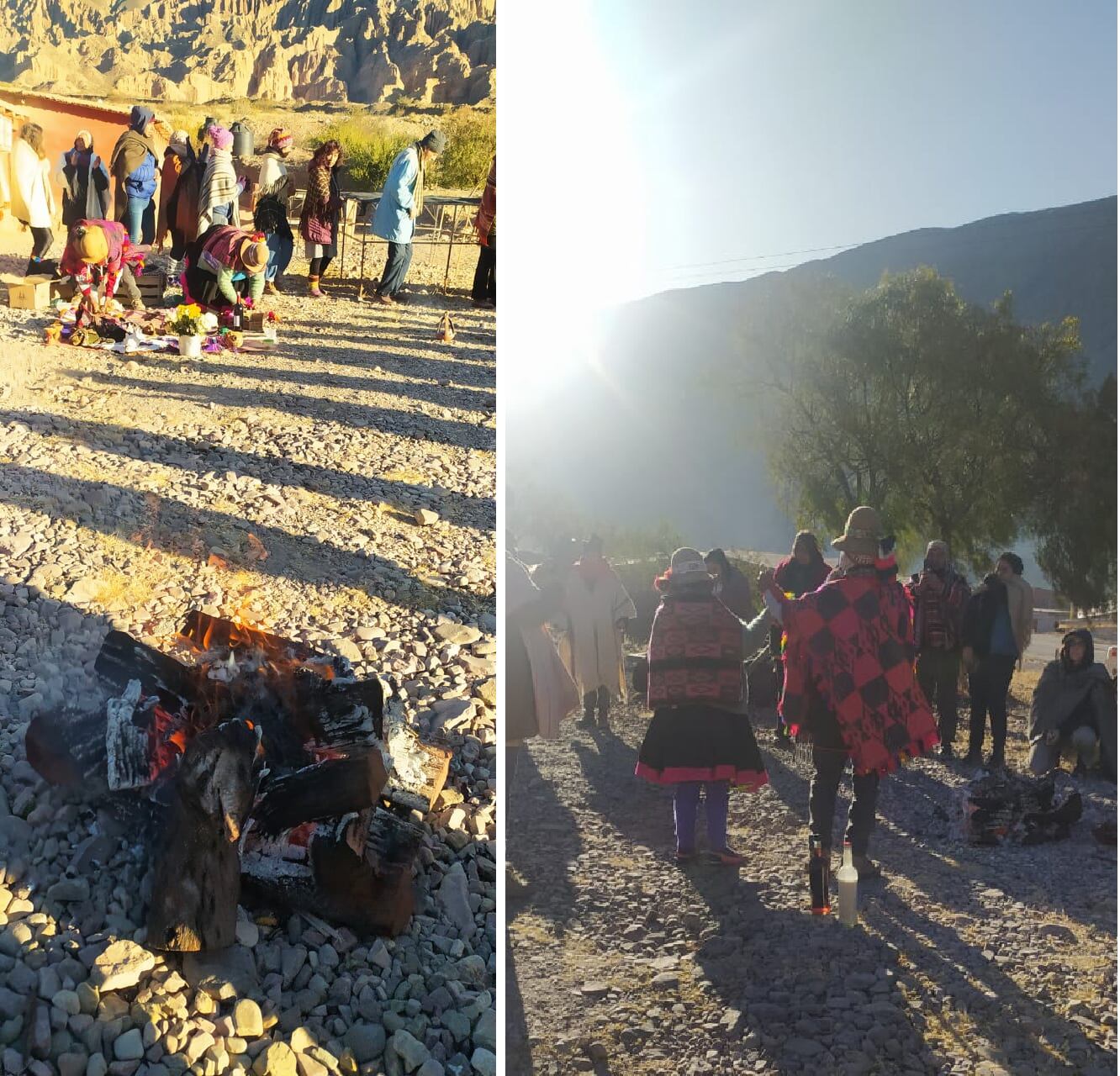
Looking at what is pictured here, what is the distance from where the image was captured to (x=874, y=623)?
1448 mm

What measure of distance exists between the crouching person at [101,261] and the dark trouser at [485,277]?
2063mm

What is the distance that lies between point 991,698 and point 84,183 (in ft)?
23.2

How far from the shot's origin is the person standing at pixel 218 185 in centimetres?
648

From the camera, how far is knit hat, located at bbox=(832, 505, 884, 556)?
142 centimetres

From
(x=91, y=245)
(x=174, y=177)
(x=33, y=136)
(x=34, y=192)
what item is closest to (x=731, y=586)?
(x=91, y=245)

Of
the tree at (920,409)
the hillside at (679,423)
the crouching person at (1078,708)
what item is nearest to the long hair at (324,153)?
the hillside at (679,423)

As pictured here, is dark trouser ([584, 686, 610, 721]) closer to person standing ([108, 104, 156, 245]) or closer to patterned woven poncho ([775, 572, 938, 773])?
patterned woven poncho ([775, 572, 938, 773])

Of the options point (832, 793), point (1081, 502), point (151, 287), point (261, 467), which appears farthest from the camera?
point (151, 287)

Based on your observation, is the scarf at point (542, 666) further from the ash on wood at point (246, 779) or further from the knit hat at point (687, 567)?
the ash on wood at point (246, 779)

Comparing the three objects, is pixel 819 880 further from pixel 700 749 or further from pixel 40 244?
pixel 40 244

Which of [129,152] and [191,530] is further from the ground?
[129,152]

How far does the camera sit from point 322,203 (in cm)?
678

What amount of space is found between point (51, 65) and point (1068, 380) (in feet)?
26.6

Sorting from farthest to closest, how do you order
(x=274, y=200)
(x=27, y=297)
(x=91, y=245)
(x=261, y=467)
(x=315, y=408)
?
(x=274, y=200), (x=27, y=297), (x=91, y=245), (x=315, y=408), (x=261, y=467)
